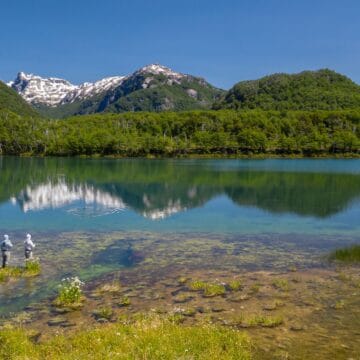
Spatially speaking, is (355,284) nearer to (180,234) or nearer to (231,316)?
(231,316)

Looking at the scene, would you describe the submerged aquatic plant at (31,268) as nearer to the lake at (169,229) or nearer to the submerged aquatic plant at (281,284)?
the lake at (169,229)

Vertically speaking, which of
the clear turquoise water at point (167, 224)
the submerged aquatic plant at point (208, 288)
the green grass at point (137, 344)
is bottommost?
the clear turquoise water at point (167, 224)

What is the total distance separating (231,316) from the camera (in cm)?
1941

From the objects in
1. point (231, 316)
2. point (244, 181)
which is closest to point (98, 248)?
point (231, 316)

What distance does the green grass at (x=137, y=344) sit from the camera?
1390 cm

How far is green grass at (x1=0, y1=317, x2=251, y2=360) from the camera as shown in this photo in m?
13.9

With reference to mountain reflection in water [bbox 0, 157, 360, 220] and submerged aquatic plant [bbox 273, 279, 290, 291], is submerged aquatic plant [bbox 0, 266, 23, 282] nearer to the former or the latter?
submerged aquatic plant [bbox 273, 279, 290, 291]

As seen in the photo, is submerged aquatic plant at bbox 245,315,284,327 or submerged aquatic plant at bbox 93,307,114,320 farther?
submerged aquatic plant at bbox 93,307,114,320

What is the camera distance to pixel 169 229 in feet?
145

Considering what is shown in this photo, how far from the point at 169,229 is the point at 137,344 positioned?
96.9ft

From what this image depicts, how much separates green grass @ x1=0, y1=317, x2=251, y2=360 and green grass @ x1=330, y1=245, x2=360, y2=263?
17.6 metres

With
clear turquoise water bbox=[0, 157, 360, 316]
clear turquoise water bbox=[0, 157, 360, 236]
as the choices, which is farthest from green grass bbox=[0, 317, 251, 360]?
clear turquoise water bbox=[0, 157, 360, 236]

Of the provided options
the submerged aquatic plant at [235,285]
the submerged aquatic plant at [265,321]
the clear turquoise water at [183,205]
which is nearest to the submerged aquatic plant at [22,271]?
the submerged aquatic plant at [235,285]

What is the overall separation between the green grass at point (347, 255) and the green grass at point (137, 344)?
1765cm
